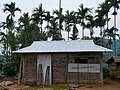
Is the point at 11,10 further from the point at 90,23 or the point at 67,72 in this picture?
the point at 67,72

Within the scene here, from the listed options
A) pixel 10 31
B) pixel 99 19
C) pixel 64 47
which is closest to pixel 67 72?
pixel 64 47

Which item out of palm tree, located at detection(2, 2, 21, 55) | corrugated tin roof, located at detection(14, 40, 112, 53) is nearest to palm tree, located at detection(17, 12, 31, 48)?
palm tree, located at detection(2, 2, 21, 55)

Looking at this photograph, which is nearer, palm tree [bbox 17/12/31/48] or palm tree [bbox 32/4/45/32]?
palm tree [bbox 17/12/31/48]

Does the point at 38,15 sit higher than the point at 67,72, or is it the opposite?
the point at 38,15

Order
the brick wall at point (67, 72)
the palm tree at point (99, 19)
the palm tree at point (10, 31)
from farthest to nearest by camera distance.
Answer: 1. the palm tree at point (99, 19)
2. the palm tree at point (10, 31)
3. the brick wall at point (67, 72)

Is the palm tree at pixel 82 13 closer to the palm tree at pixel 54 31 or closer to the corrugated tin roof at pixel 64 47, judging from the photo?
the palm tree at pixel 54 31

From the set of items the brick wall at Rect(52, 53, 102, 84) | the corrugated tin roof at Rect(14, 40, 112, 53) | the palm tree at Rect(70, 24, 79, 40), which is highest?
the palm tree at Rect(70, 24, 79, 40)

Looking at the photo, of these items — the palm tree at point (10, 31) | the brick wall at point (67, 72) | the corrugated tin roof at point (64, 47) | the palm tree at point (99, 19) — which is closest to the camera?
the corrugated tin roof at point (64, 47)

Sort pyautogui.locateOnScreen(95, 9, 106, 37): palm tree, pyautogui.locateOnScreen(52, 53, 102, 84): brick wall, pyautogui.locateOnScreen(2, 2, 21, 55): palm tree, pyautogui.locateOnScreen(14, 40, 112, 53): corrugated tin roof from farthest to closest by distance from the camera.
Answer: pyautogui.locateOnScreen(95, 9, 106, 37): palm tree < pyautogui.locateOnScreen(2, 2, 21, 55): palm tree < pyautogui.locateOnScreen(52, 53, 102, 84): brick wall < pyautogui.locateOnScreen(14, 40, 112, 53): corrugated tin roof

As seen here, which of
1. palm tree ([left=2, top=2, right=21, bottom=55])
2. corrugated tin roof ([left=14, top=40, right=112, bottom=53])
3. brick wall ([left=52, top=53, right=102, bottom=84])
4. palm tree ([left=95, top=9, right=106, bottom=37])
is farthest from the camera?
palm tree ([left=95, top=9, right=106, bottom=37])

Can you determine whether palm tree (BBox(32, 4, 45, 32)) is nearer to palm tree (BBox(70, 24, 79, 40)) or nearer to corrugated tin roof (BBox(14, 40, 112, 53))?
palm tree (BBox(70, 24, 79, 40))

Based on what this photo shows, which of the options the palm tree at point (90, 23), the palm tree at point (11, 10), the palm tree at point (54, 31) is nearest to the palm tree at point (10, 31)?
the palm tree at point (11, 10)

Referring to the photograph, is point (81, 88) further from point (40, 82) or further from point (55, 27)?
point (55, 27)

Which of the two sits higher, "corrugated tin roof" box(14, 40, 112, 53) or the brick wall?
"corrugated tin roof" box(14, 40, 112, 53)
